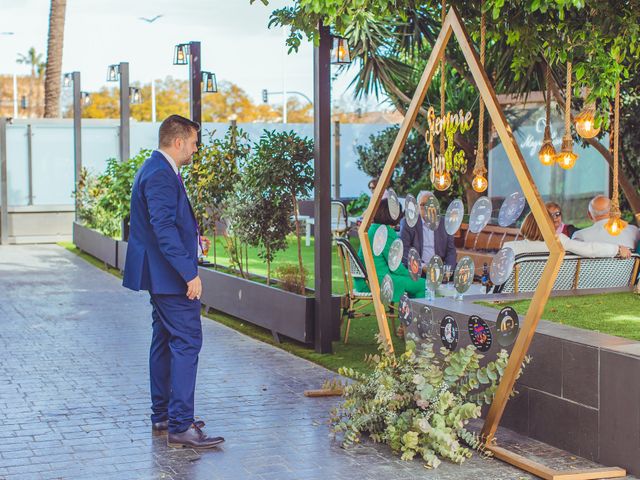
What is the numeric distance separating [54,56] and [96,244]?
34.3 ft

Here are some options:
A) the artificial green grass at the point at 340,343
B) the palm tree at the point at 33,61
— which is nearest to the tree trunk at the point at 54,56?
the artificial green grass at the point at 340,343

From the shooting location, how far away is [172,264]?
17.4ft

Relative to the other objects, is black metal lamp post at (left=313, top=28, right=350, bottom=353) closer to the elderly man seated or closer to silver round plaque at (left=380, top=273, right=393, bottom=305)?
silver round plaque at (left=380, top=273, right=393, bottom=305)

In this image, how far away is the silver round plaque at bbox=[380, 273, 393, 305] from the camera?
641 centimetres

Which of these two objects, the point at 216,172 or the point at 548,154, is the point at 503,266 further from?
the point at 216,172

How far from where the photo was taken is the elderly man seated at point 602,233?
8.85 m

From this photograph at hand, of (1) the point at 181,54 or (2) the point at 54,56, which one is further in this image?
(2) the point at 54,56

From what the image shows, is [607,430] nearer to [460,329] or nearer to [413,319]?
[460,329]

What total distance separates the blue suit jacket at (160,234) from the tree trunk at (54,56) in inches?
801

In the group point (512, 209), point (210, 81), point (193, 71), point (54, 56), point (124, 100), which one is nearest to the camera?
point (512, 209)

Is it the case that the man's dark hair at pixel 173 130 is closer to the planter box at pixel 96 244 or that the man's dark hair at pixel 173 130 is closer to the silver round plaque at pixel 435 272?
the silver round plaque at pixel 435 272

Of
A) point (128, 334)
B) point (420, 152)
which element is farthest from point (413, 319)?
point (420, 152)

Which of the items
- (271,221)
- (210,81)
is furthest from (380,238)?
(210,81)

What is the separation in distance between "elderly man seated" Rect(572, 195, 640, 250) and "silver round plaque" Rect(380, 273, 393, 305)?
3.12 meters
